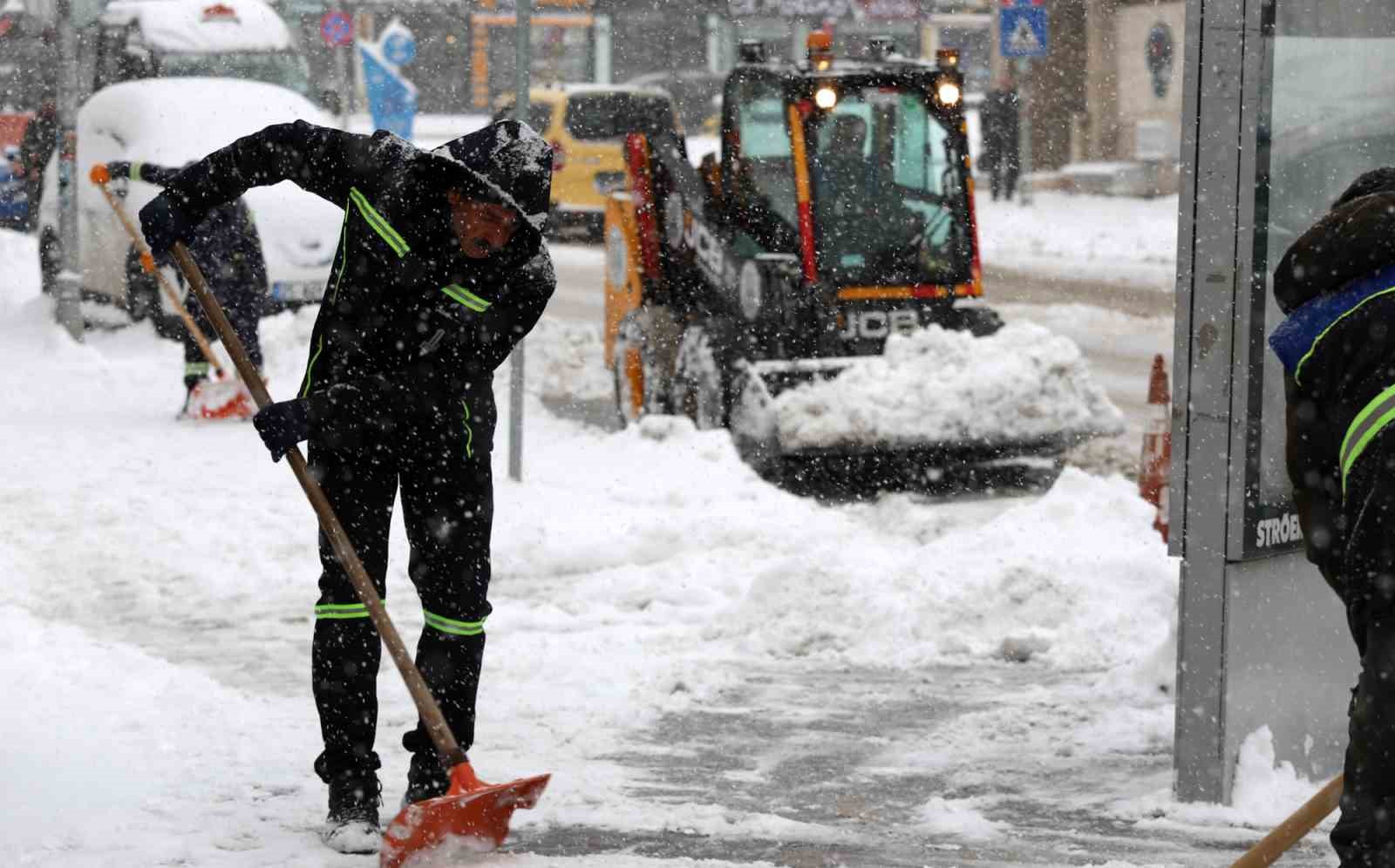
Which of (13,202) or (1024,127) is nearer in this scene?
(13,202)

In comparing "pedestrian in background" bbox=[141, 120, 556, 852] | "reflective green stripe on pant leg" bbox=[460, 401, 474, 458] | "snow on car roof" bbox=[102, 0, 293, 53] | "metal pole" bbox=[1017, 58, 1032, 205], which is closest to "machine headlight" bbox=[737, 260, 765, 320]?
"pedestrian in background" bbox=[141, 120, 556, 852]

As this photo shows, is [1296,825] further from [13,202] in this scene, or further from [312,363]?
[13,202]

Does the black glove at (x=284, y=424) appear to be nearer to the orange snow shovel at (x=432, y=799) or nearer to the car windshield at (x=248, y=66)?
the orange snow shovel at (x=432, y=799)

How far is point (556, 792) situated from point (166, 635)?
2359 mm

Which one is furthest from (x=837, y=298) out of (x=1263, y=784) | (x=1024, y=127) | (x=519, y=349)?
(x=1024, y=127)

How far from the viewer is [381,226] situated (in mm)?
4602

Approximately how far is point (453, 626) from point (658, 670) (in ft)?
6.04

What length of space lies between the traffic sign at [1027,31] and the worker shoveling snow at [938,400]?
13.5 m

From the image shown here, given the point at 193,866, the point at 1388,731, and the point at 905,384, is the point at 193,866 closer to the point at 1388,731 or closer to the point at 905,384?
the point at 1388,731

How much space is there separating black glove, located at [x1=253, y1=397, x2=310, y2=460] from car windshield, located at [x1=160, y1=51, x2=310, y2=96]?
1495cm

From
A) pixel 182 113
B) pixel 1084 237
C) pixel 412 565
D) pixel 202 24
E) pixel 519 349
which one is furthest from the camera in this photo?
pixel 1084 237

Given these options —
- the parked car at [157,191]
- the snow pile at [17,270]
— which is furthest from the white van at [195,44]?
the snow pile at [17,270]

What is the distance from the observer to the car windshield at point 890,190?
10977 mm

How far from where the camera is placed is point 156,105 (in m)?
16.4
